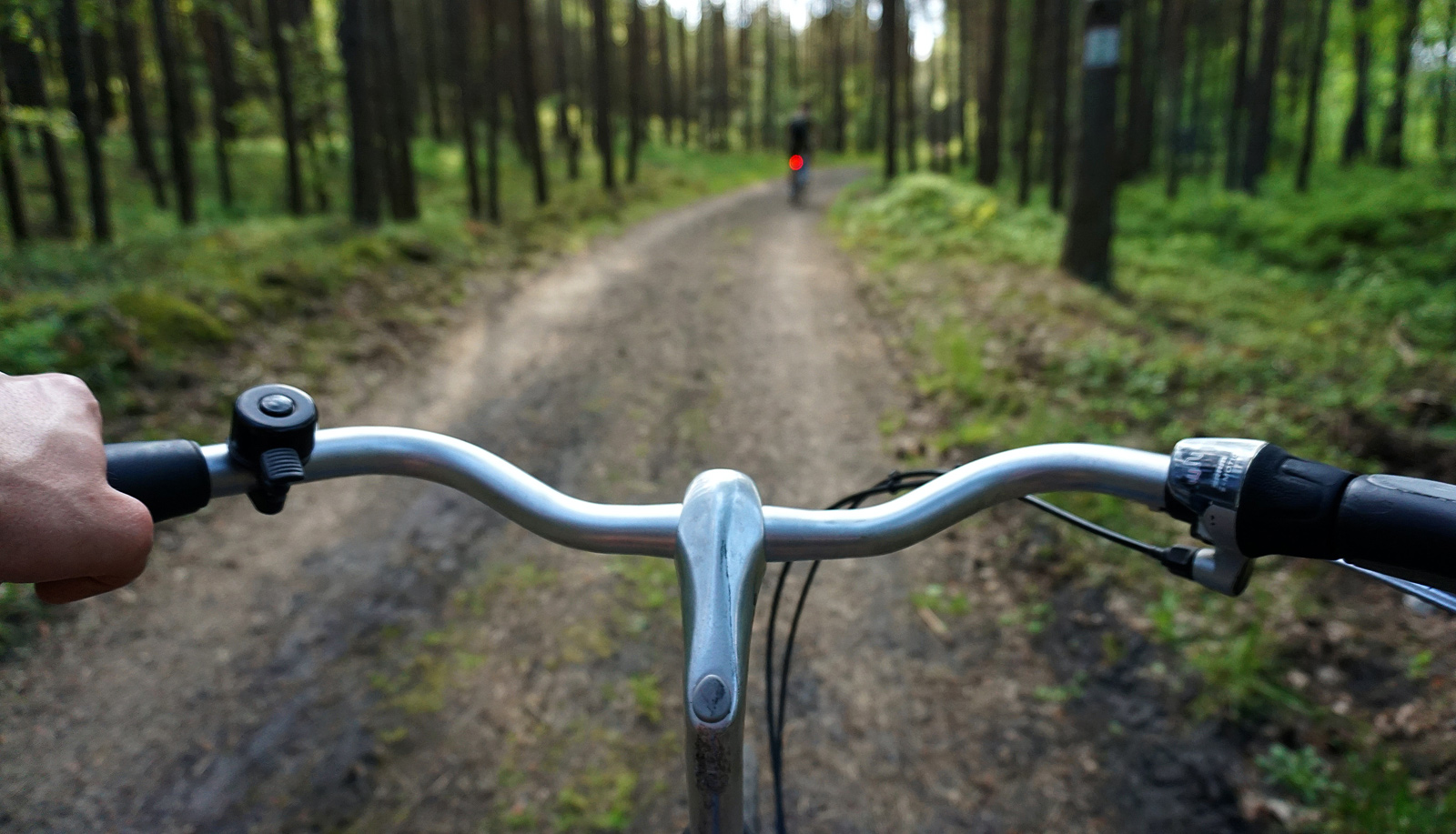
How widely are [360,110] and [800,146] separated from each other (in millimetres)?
11034

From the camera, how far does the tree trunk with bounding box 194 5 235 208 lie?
18.0m

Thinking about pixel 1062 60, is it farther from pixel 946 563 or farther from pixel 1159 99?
pixel 1159 99

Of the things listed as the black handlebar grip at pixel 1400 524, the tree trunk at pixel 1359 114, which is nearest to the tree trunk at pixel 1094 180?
the black handlebar grip at pixel 1400 524

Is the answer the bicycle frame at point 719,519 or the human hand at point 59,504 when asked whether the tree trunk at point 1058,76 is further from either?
the human hand at point 59,504

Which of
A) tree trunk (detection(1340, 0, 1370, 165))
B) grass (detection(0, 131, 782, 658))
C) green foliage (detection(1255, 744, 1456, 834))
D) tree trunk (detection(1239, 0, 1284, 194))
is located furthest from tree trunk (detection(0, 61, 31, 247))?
tree trunk (detection(1340, 0, 1370, 165))

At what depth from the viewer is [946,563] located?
5.48 m

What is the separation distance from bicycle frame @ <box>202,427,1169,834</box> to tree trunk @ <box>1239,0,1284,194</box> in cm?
2228

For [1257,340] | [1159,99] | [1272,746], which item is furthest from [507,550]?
[1159,99]

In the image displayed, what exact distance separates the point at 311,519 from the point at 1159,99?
3951 centimetres

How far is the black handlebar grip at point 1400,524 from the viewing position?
1.04m

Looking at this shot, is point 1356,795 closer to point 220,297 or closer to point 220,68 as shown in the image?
point 220,297

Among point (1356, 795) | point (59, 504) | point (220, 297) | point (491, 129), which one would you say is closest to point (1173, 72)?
point (491, 129)

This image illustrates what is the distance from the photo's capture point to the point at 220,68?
805 inches

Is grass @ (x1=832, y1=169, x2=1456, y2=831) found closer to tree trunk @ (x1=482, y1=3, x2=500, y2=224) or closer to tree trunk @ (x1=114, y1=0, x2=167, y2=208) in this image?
tree trunk @ (x1=482, y1=3, x2=500, y2=224)
